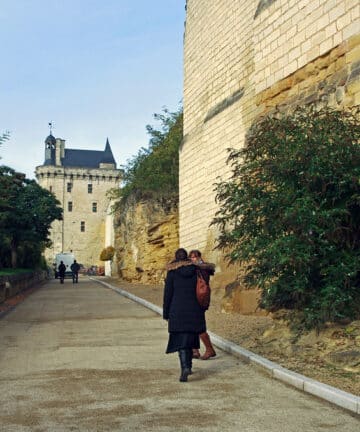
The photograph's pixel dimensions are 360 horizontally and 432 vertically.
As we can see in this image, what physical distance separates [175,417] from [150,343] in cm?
563

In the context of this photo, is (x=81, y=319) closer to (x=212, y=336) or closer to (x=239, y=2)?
(x=212, y=336)

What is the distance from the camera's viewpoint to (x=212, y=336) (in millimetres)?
11492

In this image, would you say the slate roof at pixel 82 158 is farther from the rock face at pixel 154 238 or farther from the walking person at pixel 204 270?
the walking person at pixel 204 270

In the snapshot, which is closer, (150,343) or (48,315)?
(150,343)

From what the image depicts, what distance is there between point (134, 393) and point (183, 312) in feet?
4.61

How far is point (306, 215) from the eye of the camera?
29.9 feet

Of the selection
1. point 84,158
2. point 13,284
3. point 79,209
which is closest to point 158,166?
point 13,284

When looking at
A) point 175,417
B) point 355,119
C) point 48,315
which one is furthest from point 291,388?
point 48,315

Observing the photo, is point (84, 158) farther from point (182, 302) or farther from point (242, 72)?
point (182, 302)

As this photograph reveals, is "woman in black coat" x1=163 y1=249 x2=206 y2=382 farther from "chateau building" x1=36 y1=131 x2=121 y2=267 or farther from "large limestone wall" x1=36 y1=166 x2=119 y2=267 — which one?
"large limestone wall" x1=36 y1=166 x2=119 y2=267

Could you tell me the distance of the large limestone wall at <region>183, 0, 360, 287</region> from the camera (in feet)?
41.9

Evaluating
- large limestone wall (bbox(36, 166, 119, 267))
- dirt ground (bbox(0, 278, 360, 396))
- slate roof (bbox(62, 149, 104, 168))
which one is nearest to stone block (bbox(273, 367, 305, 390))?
dirt ground (bbox(0, 278, 360, 396))

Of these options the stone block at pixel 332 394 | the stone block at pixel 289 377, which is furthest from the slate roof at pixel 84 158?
the stone block at pixel 332 394

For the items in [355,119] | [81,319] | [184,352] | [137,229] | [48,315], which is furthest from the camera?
[137,229]
